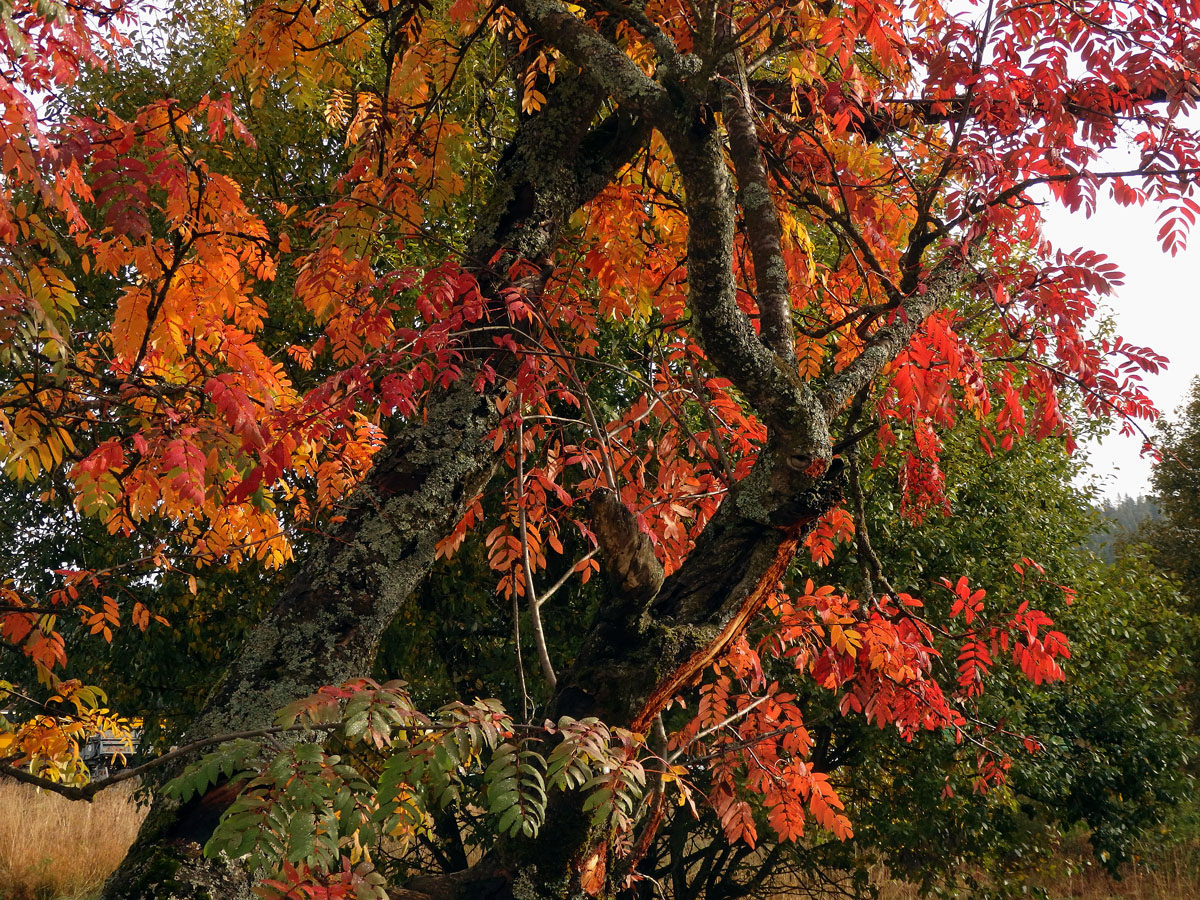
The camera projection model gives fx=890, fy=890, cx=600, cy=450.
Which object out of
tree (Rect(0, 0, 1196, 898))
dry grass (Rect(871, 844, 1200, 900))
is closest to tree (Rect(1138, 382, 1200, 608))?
dry grass (Rect(871, 844, 1200, 900))

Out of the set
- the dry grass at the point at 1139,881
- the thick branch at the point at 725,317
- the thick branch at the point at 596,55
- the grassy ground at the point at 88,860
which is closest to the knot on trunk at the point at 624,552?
the thick branch at the point at 725,317

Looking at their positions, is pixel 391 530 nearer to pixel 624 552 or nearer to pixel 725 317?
pixel 624 552

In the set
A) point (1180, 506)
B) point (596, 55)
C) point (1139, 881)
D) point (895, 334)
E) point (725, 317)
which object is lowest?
point (1139, 881)

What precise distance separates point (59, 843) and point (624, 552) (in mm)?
8787

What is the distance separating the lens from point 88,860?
26.5 feet

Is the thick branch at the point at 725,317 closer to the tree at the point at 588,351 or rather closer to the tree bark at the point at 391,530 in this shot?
the tree at the point at 588,351

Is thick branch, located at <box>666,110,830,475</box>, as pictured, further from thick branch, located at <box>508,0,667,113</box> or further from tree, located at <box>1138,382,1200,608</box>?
tree, located at <box>1138,382,1200,608</box>

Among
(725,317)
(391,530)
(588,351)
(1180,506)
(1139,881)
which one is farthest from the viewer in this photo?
(1180,506)

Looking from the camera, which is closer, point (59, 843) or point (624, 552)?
point (624, 552)

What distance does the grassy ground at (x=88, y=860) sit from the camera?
25.1 feet

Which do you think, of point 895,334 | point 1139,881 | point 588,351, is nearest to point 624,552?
point 895,334

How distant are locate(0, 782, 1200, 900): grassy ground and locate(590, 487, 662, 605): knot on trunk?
6519 mm

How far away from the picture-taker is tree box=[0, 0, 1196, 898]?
1.91 m

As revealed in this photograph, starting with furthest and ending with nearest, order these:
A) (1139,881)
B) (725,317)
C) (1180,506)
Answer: (1180,506)
(1139,881)
(725,317)
